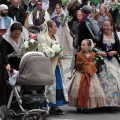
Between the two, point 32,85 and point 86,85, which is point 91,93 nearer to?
point 86,85

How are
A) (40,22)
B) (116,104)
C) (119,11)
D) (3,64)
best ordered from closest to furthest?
(3,64) < (116,104) < (40,22) < (119,11)

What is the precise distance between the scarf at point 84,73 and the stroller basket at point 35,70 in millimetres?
1189

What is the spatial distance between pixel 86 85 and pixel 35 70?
1.49m

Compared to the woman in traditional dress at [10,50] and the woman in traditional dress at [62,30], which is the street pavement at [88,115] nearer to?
the woman in traditional dress at [10,50]

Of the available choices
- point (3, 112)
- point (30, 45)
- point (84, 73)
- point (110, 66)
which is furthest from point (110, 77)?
point (3, 112)

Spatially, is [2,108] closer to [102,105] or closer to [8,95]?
[8,95]

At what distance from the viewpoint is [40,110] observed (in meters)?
8.53

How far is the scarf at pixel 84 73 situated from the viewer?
973cm

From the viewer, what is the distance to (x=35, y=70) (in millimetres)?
8555

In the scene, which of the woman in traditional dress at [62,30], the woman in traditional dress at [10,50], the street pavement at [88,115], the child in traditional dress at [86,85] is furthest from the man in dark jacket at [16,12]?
the woman in traditional dress at [10,50]

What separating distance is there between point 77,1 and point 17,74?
11.2 meters

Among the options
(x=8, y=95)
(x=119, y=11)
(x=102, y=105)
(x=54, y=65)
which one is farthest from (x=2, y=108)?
(x=119, y=11)

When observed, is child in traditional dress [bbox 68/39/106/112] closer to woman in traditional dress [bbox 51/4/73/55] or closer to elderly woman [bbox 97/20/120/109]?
elderly woman [bbox 97/20/120/109]

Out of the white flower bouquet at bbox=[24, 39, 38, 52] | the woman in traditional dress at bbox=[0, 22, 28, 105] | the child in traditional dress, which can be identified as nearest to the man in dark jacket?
the child in traditional dress
